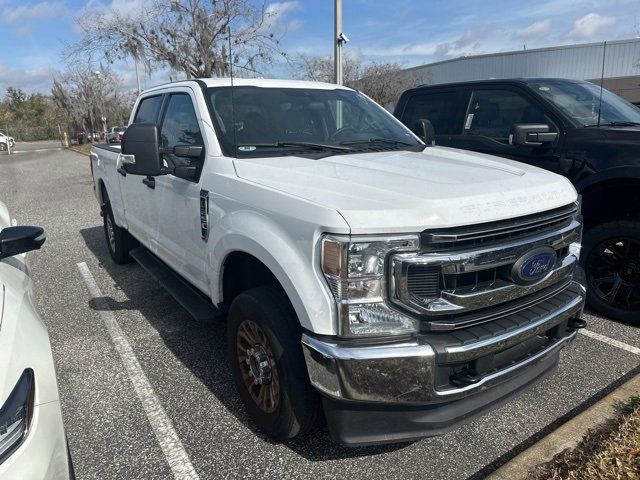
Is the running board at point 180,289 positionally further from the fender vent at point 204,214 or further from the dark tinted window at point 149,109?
the dark tinted window at point 149,109

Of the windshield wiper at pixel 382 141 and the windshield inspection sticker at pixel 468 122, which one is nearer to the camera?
the windshield wiper at pixel 382 141

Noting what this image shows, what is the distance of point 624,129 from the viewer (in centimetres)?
421

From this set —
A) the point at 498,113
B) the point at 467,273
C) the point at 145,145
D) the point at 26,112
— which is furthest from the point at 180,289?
the point at 26,112

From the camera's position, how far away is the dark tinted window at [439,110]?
18.1 feet

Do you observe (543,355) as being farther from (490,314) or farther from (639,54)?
(639,54)

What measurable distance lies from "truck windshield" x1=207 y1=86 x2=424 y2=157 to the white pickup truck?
0.02m

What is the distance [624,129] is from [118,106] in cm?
4900

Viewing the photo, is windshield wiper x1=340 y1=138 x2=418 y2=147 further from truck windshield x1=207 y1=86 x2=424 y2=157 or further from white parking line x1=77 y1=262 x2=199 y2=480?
white parking line x1=77 y1=262 x2=199 y2=480

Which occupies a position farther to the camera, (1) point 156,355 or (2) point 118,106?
(2) point 118,106

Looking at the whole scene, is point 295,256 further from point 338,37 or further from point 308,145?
point 338,37

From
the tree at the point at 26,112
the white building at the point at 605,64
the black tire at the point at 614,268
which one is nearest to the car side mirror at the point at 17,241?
the black tire at the point at 614,268

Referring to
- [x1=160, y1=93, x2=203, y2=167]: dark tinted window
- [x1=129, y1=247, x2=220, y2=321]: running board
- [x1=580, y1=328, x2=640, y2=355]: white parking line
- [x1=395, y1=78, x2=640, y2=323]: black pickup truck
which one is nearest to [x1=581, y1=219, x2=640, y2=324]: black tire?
[x1=395, y1=78, x2=640, y2=323]: black pickup truck

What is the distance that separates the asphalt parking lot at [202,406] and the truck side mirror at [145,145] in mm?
1477

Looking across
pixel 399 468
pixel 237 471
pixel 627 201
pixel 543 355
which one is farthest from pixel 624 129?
pixel 237 471
